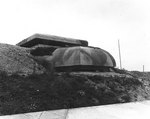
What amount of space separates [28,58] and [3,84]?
18.1ft

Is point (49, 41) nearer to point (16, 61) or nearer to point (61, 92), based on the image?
point (16, 61)

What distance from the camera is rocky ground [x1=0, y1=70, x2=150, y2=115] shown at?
8.09 meters

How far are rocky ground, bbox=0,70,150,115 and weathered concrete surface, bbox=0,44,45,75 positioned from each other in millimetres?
1807

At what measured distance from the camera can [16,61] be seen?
1380 cm

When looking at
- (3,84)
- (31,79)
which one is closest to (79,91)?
(31,79)

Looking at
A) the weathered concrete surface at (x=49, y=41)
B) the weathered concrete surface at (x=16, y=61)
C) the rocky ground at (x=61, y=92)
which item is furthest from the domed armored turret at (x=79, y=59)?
the weathered concrete surface at (x=49, y=41)

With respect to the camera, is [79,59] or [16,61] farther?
A: [79,59]

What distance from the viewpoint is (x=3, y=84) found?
950 cm

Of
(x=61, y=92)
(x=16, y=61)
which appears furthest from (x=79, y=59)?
(x=61, y=92)

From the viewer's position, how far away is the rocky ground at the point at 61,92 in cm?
809

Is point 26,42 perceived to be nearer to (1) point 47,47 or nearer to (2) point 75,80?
(1) point 47,47

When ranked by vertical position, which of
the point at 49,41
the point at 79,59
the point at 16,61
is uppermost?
the point at 49,41

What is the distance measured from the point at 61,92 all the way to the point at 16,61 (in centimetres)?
535

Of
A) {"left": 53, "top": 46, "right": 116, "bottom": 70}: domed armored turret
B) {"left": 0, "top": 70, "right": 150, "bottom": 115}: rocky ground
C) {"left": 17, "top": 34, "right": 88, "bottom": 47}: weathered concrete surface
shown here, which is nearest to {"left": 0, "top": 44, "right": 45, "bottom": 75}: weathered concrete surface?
{"left": 53, "top": 46, "right": 116, "bottom": 70}: domed armored turret
